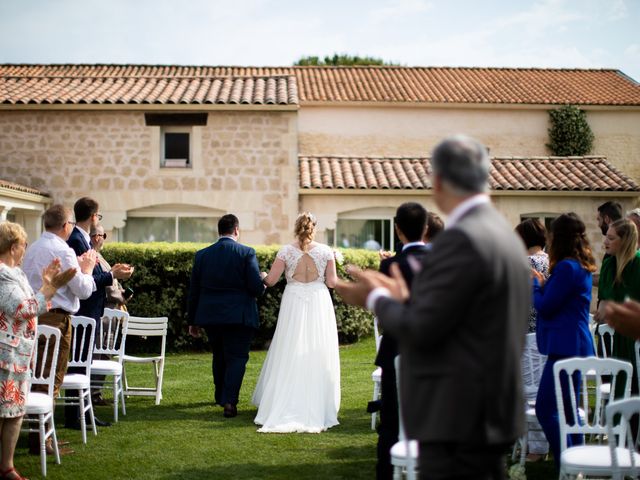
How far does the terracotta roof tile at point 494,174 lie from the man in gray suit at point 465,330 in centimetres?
1626

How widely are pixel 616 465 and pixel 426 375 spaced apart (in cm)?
202

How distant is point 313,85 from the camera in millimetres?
27609

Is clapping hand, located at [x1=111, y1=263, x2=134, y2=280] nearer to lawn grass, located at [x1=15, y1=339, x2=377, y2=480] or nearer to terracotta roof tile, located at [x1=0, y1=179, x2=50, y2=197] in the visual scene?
lawn grass, located at [x1=15, y1=339, x2=377, y2=480]

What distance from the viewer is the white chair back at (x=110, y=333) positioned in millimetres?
8461

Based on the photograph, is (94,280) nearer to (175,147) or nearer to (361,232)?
(175,147)

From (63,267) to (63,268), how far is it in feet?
0.05

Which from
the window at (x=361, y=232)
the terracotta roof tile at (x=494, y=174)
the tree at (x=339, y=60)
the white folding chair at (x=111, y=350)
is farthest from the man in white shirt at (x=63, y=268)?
the tree at (x=339, y=60)

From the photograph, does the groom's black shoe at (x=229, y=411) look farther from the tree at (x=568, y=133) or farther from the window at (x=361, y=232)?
the tree at (x=568, y=133)

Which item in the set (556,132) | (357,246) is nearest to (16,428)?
(357,246)

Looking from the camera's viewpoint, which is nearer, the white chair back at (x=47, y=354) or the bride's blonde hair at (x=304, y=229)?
the white chair back at (x=47, y=354)

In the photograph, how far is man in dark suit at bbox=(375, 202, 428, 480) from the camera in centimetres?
482

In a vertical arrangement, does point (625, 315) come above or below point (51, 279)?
below

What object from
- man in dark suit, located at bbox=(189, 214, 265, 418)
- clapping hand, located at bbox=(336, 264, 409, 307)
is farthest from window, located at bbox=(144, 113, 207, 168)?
clapping hand, located at bbox=(336, 264, 409, 307)

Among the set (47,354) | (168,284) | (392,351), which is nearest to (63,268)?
(47,354)
